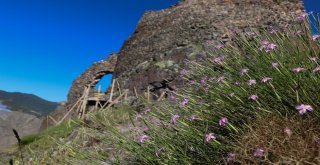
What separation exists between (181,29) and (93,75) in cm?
1005

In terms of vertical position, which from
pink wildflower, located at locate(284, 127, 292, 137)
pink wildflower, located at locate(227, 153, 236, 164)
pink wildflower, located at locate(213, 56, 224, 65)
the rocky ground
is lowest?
pink wildflower, located at locate(227, 153, 236, 164)

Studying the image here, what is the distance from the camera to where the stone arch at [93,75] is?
25.1 metres

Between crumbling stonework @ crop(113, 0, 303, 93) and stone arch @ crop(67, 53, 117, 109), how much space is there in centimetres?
569

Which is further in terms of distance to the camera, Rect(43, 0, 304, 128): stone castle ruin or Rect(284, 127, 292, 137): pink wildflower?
Rect(43, 0, 304, 128): stone castle ruin

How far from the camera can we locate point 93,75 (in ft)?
83.8

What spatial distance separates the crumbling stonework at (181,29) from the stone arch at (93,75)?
18.7ft

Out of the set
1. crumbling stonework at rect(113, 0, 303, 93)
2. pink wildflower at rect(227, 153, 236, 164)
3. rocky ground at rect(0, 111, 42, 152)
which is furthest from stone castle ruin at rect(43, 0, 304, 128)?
pink wildflower at rect(227, 153, 236, 164)

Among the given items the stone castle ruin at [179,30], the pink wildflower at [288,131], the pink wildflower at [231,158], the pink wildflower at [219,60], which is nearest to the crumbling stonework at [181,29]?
the stone castle ruin at [179,30]

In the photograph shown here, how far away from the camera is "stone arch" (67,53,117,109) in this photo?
25.1 m

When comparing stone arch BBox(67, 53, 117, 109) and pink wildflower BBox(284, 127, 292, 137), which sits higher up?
stone arch BBox(67, 53, 117, 109)

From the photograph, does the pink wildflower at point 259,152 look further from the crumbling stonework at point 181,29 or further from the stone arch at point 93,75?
the stone arch at point 93,75

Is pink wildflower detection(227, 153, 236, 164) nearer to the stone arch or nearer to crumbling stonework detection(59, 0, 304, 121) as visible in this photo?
crumbling stonework detection(59, 0, 304, 121)

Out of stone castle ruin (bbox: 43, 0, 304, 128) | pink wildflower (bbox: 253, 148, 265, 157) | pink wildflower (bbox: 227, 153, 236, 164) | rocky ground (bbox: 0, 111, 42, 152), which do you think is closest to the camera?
pink wildflower (bbox: 253, 148, 265, 157)

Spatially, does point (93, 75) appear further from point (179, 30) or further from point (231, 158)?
point (231, 158)
